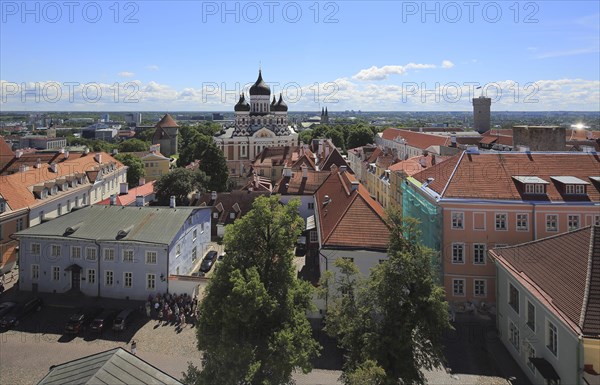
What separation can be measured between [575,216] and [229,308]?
21.1m

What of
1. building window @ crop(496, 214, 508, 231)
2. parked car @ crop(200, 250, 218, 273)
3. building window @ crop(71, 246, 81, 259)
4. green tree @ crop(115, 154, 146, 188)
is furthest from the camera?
green tree @ crop(115, 154, 146, 188)

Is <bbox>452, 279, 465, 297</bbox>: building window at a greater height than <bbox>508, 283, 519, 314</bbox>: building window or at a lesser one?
lesser

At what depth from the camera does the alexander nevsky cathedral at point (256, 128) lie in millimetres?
94875

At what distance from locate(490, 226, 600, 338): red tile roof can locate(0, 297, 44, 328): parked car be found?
2599 cm

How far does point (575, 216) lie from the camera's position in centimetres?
2583

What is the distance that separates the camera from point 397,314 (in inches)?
612

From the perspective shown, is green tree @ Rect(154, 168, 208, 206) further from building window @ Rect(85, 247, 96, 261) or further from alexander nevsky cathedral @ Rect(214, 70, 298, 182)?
alexander nevsky cathedral @ Rect(214, 70, 298, 182)

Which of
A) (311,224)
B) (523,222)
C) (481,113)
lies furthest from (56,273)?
(481,113)

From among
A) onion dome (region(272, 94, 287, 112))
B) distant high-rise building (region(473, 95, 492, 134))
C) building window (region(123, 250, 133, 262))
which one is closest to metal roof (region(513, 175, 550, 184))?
building window (region(123, 250, 133, 262))

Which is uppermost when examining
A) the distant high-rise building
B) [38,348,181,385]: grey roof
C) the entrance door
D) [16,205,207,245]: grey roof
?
the distant high-rise building

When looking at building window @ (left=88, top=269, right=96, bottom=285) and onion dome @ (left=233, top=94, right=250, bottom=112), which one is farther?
onion dome @ (left=233, top=94, right=250, bottom=112)

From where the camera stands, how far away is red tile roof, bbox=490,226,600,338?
1548 centimetres

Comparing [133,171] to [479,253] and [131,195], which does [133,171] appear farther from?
[479,253]

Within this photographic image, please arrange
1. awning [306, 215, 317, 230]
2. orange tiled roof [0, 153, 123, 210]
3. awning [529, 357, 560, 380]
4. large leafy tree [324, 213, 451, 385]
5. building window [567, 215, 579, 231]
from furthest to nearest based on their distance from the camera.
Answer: orange tiled roof [0, 153, 123, 210] → awning [306, 215, 317, 230] → building window [567, 215, 579, 231] → awning [529, 357, 560, 380] → large leafy tree [324, 213, 451, 385]
